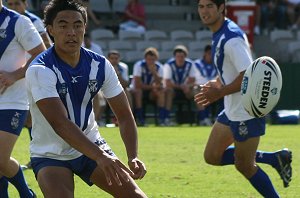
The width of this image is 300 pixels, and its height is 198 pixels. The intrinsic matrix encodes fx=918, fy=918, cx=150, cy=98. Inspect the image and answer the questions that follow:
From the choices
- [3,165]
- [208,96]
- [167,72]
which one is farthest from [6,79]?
[167,72]

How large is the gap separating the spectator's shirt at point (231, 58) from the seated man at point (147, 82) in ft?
35.7

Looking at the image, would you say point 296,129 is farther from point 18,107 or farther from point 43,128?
point 43,128

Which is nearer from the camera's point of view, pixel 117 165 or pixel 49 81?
pixel 117 165

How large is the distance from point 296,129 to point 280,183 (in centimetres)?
793

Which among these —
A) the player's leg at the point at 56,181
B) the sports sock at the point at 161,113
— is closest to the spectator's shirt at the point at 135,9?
the sports sock at the point at 161,113

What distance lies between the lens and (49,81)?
597cm

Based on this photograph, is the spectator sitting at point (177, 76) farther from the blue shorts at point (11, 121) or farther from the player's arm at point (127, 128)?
the player's arm at point (127, 128)

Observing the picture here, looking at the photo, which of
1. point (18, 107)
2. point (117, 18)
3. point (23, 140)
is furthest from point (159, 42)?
point (18, 107)

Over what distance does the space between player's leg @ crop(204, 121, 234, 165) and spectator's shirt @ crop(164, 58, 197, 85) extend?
11.0m

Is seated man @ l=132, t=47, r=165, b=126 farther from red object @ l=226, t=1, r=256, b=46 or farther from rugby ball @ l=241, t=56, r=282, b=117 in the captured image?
rugby ball @ l=241, t=56, r=282, b=117

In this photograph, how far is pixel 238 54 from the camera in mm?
8445

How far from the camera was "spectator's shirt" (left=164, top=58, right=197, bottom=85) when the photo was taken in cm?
1989

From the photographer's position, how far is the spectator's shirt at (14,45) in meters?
8.07

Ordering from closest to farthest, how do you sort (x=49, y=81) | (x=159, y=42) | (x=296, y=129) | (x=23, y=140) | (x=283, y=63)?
(x=49, y=81)
(x=23, y=140)
(x=296, y=129)
(x=283, y=63)
(x=159, y=42)
